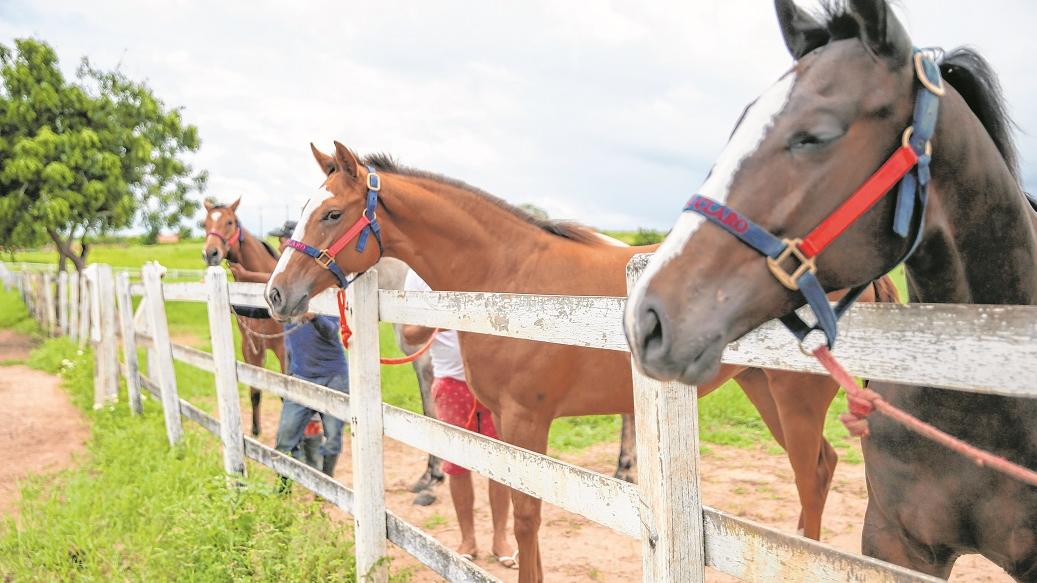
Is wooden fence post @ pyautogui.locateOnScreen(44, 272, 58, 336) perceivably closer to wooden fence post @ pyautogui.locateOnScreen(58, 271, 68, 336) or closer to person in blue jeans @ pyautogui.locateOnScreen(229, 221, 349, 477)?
wooden fence post @ pyautogui.locateOnScreen(58, 271, 68, 336)

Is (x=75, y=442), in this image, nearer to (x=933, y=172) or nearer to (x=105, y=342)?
(x=105, y=342)

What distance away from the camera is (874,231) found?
4.36 ft

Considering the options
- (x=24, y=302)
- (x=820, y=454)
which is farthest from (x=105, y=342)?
(x=24, y=302)

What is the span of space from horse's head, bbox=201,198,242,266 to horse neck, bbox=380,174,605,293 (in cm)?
454

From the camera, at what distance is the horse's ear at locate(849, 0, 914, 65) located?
4.24 feet

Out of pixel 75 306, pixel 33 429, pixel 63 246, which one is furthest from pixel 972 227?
pixel 63 246

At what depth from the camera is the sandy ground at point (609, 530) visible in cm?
396

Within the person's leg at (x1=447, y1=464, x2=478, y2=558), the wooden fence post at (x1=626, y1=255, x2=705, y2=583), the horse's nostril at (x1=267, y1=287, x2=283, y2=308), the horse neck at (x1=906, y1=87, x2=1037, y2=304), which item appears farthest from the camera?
the person's leg at (x1=447, y1=464, x2=478, y2=558)

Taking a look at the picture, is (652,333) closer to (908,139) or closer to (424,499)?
(908,139)

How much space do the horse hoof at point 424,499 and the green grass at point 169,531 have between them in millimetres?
899

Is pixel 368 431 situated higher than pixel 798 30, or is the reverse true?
pixel 798 30

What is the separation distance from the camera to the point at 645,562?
1721 millimetres

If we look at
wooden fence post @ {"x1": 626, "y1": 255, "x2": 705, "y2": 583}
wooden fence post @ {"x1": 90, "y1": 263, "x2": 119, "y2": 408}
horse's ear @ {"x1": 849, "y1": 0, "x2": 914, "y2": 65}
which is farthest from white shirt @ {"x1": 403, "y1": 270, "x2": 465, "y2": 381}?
wooden fence post @ {"x1": 90, "y1": 263, "x2": 119, "y2": 408}

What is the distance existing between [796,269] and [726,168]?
241mm
